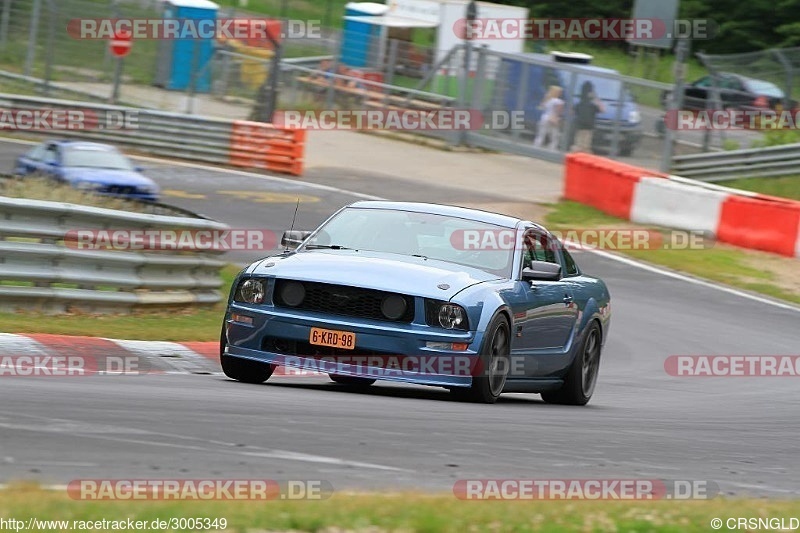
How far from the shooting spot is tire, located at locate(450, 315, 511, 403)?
9.45 metres

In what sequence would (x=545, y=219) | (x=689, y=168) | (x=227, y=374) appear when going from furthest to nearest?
(x=689, y=168), (x=545, y=219), (x=227, y=374)

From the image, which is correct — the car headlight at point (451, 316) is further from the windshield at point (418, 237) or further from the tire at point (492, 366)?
the windshield at point (418, 237)

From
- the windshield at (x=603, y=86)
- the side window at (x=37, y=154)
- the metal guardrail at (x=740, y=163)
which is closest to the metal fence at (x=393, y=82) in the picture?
the windshield at (x=603, y=86)

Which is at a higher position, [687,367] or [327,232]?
[327,232]

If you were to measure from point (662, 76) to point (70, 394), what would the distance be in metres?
43.7

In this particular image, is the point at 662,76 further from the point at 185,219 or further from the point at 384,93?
the point at 185,219

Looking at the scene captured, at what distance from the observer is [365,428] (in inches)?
303

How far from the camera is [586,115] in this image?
32.1 meters

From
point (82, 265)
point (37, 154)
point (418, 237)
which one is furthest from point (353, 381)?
point (37, 154)

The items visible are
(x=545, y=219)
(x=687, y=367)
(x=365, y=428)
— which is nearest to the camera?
(x=365, y=428)

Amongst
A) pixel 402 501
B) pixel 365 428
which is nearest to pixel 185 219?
pixel 365 428

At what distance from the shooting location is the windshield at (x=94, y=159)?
2297 cm

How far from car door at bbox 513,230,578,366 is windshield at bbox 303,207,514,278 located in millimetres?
268

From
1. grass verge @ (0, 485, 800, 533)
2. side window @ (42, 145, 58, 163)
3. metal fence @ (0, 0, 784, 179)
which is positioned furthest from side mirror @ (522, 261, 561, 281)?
metal fence @ (0, 0, 784, 179)
